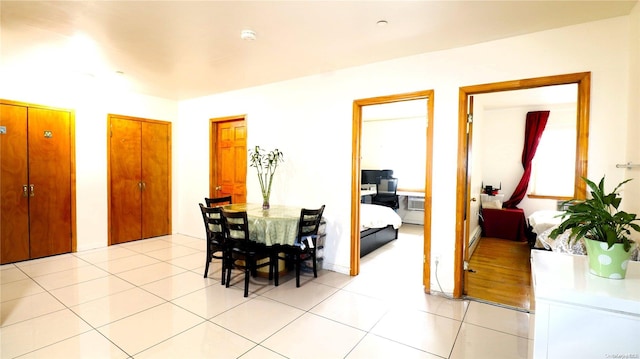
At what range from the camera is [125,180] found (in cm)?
485

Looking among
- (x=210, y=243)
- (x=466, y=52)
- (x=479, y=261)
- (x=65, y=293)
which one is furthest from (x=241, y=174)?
(x=479, y=261)

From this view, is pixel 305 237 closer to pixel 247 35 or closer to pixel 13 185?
pixel 247 35

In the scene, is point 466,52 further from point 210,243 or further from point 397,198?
point 397,198

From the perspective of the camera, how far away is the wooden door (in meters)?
4.71

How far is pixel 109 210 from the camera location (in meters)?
4.66

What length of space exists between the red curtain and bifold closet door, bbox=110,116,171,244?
6.65 metres

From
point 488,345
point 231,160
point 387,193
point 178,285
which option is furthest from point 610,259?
point 387,193

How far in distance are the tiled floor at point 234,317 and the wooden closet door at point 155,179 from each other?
1.46 m

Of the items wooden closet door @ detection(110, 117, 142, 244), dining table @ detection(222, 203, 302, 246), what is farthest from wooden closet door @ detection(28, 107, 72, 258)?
dining table @ detection(222, 203, 302, 246)

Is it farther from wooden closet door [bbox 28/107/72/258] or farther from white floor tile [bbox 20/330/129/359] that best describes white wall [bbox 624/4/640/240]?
wooden closet door [bbox 28/107/72/258]

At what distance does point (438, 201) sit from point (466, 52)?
147 cm

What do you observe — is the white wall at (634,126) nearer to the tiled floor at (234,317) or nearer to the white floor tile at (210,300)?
the tiled floor at (234,317)

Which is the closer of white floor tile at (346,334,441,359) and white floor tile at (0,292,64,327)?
white floor tile at (346,334,441,359)

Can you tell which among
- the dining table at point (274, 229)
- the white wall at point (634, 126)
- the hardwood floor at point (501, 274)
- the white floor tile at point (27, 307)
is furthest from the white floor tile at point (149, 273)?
the white wall at point (634, 126)
